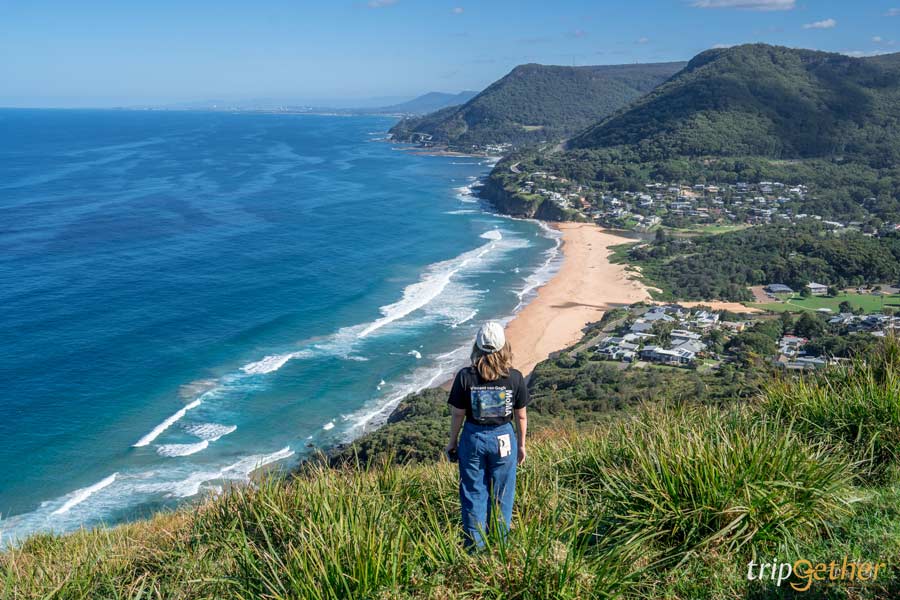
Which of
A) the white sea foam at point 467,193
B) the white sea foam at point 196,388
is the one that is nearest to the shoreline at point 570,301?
the white sea foam at point 196,388

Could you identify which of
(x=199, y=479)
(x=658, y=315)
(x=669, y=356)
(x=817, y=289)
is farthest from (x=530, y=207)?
(x=199, y=479)

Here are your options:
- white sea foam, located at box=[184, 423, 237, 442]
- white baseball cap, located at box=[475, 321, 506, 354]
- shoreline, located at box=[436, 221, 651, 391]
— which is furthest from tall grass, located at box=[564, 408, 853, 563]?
shoreline, located at box=[436, 221, 651, 391]

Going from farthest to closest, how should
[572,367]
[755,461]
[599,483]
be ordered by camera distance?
1. [572,367]
2. [599,483]
3. [755,461]

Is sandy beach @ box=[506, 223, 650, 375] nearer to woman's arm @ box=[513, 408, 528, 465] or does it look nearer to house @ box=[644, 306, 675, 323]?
house @ box=[644, 306, 675, 323]

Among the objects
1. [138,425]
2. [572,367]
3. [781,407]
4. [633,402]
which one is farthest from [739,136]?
[781,407]

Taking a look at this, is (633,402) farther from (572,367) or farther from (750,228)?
(750,228)

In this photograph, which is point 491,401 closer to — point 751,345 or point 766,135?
point 751,345

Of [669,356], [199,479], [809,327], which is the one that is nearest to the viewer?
[199,479]
